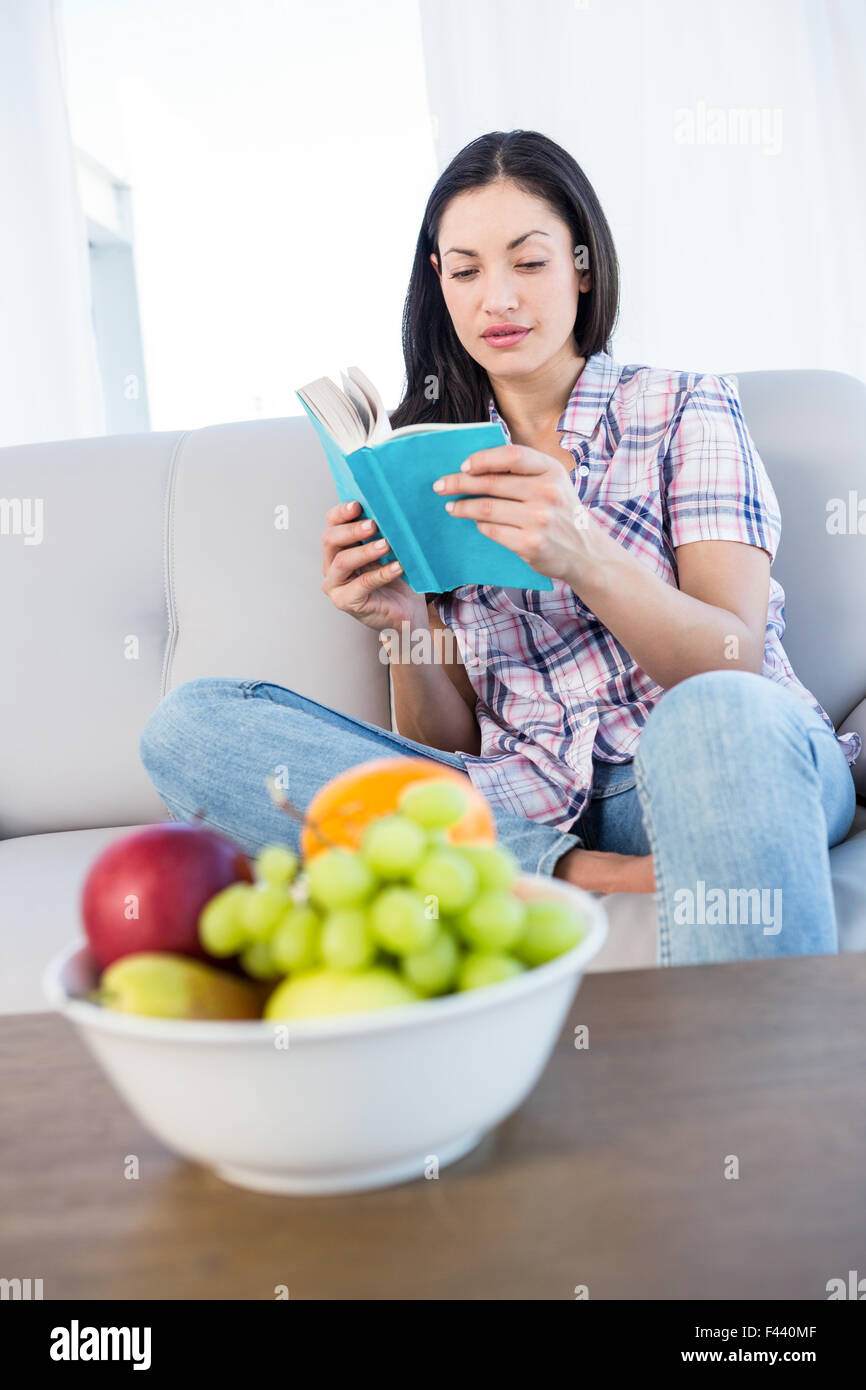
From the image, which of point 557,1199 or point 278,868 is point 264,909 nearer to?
point 278,868

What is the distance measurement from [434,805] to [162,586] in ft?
4.41

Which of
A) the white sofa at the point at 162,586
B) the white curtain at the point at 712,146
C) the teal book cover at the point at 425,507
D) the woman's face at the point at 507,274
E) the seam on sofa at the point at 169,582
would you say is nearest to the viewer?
the teal book cover at the point at 425,507

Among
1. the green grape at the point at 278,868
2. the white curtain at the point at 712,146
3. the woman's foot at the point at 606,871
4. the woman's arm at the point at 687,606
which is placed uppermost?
the white curtain at the point at 712,146

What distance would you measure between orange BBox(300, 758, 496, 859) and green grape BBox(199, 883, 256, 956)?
0.05 metres

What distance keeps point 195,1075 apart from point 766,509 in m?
1.10

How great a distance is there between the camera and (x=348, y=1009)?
1.33ft

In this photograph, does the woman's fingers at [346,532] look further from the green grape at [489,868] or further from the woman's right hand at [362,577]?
the green grape at [489,868]

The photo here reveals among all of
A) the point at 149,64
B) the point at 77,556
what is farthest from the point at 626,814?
the point at 149,64

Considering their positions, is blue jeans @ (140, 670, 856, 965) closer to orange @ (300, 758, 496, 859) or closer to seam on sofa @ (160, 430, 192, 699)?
orange @ (300, 758, 496, 859)

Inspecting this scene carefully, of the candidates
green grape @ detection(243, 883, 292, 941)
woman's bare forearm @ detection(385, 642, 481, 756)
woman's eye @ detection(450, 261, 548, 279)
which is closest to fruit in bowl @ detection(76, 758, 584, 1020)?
green grape @ detection(243, 883, 292, 941)

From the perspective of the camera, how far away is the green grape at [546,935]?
45 cm

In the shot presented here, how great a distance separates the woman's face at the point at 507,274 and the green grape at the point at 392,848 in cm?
113

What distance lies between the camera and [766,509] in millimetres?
1336

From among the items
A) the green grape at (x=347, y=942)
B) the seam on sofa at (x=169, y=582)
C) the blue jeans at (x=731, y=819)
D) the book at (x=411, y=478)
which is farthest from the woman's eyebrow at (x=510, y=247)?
the green grape at (x=347, y=942)
